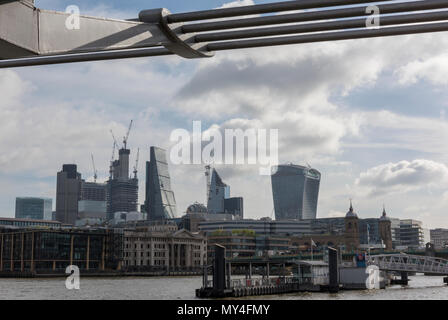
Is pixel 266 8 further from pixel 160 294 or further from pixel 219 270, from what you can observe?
pixel 160 294

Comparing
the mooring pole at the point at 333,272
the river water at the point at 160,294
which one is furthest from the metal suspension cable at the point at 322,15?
the mooring pole at the point at 333,272

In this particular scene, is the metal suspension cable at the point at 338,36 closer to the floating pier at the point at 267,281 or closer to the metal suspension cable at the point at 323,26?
the metal suspension cable at the point at 323,26

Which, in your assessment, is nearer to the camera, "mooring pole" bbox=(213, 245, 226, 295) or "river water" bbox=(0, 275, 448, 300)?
"mooring pole" bbox=(213, 245, 226, 295)

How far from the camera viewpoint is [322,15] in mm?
6375

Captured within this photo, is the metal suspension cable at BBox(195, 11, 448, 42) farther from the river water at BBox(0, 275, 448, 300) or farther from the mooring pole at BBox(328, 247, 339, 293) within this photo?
the mooring pole at BBox(328, 247, 339, 293)

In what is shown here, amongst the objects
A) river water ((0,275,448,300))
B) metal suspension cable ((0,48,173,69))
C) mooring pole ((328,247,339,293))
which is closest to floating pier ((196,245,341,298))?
mooring pole ((328,247,339,293))

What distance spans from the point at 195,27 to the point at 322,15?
1424 millimetres

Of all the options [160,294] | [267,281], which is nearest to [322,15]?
[267,281]

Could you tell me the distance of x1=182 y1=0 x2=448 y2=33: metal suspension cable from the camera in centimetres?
621

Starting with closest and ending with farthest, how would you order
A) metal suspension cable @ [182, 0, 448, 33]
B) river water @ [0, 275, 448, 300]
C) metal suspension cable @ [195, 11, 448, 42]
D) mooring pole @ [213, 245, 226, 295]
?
1. metal suspension cable @ [182, 0, 448, 33]
2. metal suspension cable @ [195, 11, 448, 42]
3. mooring pole @ [213, 245, 226, 295]
4. river water @ [0, 275, 448, 300]

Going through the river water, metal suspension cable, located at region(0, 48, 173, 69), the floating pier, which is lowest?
the river water

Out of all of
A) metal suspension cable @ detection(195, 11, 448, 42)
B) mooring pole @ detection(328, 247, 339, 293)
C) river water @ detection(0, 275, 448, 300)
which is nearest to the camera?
metal suspension cable @ detection(195, 11, 448, 42)
